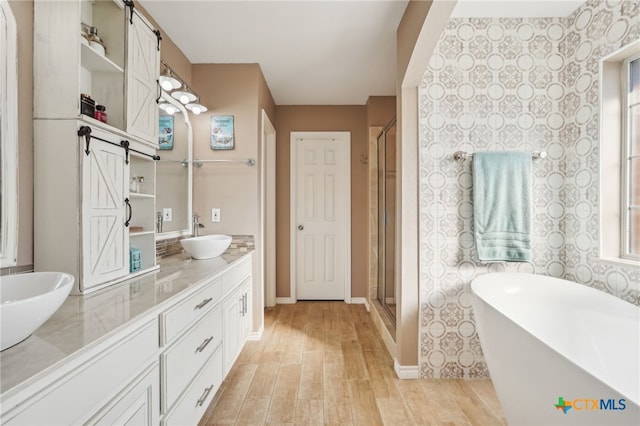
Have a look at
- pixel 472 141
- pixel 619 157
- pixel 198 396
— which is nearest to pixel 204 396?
pixel 198 396

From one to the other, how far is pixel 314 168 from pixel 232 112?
1.44 metres

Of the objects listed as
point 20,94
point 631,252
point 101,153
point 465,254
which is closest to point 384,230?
point 465,254

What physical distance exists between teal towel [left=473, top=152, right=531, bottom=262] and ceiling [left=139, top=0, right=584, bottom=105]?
41.4 inches

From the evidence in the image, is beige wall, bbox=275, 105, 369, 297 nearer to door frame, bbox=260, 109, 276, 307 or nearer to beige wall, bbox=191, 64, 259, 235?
door frame, bbox=260, 109, 276, 307

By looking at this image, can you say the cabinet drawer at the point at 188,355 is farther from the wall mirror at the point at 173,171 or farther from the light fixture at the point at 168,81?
the light fixture at the point at 168,81

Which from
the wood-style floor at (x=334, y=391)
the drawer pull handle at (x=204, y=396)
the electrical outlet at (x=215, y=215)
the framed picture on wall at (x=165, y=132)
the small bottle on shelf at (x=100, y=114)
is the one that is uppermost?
the framed picture on wall at (x=165, y=132)

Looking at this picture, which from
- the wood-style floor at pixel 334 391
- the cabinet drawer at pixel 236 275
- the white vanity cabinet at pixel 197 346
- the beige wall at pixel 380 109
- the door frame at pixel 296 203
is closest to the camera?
the white vanity cabinet at pixel 197 346

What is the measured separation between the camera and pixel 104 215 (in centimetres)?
135

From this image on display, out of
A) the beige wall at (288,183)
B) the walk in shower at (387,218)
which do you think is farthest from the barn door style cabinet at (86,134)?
the beige wall at (288,183)

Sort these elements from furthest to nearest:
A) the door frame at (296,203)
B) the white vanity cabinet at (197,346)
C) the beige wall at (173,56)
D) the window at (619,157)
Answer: the door frame at (296,203) → the beige wall at (173,56) → the window at (619,157) → the white vanity cabinet at (197,346)

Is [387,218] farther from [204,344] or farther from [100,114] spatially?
[100,114]

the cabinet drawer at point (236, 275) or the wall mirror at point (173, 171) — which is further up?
the wall mirror at point (173, 171)

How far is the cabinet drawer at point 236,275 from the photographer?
1917 mm

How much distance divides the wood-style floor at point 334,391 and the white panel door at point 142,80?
66.0 inches
